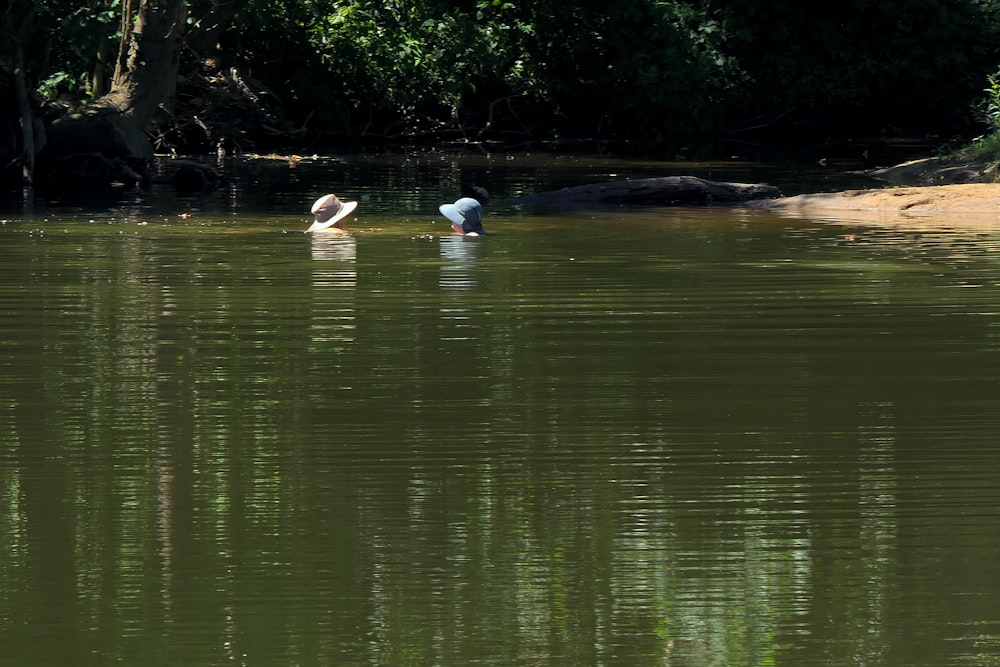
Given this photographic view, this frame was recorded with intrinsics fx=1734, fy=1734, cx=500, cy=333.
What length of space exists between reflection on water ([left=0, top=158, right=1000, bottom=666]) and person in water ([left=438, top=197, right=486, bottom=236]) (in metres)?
3.84

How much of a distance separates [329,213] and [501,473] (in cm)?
1030

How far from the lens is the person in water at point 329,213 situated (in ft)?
52.6

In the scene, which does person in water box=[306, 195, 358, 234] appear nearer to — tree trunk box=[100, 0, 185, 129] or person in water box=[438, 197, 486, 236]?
person in water box=[438, 197, 486, 236]

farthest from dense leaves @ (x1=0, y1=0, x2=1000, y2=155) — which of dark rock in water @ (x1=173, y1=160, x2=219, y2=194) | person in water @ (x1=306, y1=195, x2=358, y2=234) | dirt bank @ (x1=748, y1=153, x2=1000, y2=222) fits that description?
person in water @ (x1=306, y1=195, x2=358, y2=234)

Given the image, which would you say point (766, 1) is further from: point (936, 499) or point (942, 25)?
point (936, 499)

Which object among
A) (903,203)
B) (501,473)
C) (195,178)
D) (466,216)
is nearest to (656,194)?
(903,203)

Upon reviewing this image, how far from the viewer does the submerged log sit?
19594mm

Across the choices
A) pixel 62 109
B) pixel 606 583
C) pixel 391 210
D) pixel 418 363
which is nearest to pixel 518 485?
pixel 606 583

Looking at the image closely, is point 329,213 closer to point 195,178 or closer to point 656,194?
point 656,194

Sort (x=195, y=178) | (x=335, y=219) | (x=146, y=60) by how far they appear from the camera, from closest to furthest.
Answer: (x=335, y=219) → (x=195, y=178) → (x=146, y=60)

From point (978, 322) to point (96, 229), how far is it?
9259 mm

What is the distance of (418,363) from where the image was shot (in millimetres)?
8406

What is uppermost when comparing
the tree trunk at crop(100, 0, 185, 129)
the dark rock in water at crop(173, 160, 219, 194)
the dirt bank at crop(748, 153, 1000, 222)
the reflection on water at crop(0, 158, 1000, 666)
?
the tree trunk at crop(100, 0, 185, 129)

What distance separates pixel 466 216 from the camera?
51.1ft
